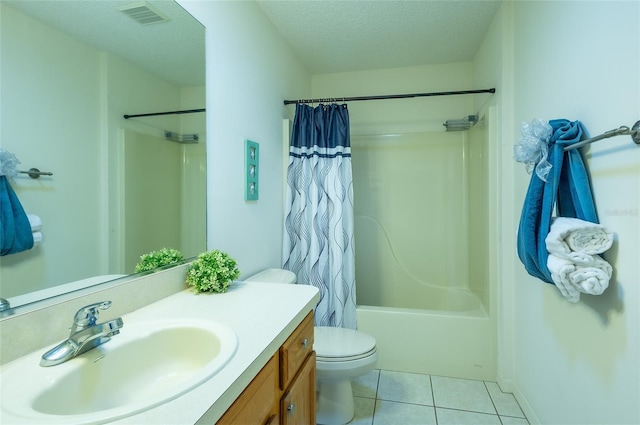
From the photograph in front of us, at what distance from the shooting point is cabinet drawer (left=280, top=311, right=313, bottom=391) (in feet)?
3.01

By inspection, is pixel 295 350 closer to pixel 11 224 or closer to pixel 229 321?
pixel 229 321

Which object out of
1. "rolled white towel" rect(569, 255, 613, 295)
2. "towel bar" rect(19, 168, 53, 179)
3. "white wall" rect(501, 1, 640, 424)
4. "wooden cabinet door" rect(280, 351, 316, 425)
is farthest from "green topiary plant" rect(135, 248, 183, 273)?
"white wall" rect(501, 1, 640, 424)

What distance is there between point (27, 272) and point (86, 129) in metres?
0.42

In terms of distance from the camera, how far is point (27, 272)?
2.48ft

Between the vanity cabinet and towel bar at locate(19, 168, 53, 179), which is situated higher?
towel bar at locate(19, 168, 53, 179)

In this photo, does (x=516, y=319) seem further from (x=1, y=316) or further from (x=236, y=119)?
(x=1, y=316)

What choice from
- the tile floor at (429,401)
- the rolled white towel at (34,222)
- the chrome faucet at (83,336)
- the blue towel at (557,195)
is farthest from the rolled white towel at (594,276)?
the rolled white towel at (34,222)

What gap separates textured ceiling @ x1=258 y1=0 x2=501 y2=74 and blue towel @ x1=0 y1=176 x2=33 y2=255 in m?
1.75

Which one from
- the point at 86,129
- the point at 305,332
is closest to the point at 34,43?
the point at 86,129

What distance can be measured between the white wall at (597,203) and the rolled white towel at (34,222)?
164 centimetres

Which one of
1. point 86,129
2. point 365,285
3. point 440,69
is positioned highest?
point 440,69

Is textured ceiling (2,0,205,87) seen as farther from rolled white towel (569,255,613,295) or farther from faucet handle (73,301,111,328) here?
rolled white towel (569,255,613,295)

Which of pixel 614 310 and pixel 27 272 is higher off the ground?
pixel 27 272

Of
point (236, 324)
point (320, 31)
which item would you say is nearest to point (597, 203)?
point (236, 324)
